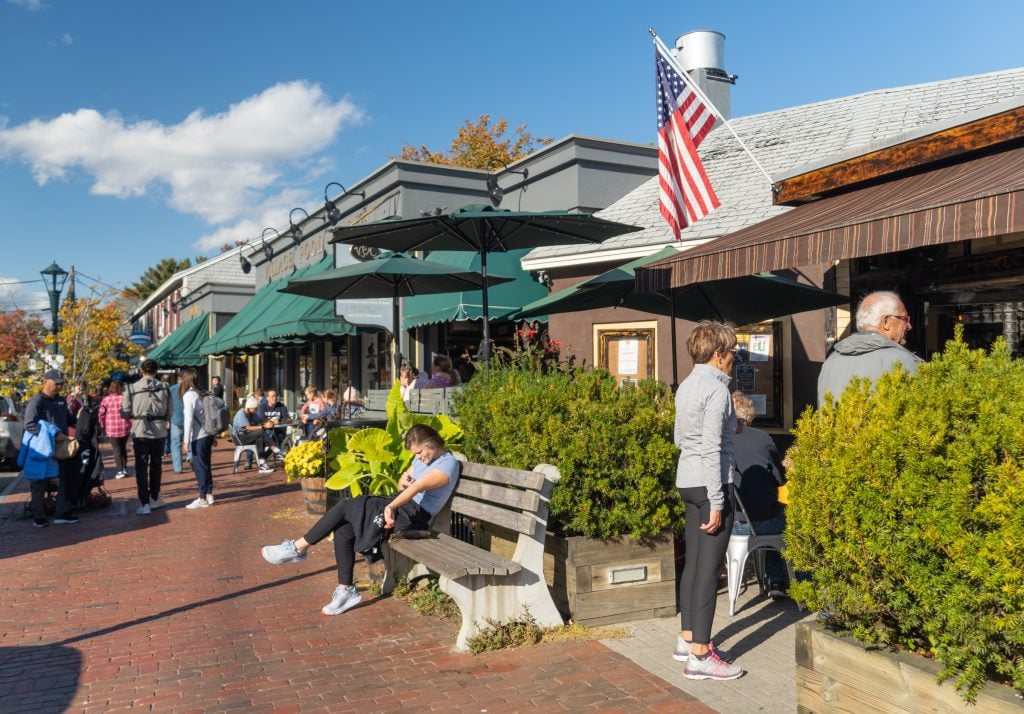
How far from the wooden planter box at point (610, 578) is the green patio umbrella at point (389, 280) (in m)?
4.47

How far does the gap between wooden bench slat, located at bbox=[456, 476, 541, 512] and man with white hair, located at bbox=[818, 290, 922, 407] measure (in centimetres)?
169

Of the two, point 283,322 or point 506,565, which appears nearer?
point 506,565

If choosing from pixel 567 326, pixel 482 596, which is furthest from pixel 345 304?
pixel 482 596

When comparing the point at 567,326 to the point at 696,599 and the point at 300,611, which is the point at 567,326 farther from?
the point at 696,599

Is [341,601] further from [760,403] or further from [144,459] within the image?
[760,403]

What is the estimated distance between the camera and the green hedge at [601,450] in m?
5.16

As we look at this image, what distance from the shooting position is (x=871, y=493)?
2.92 metres

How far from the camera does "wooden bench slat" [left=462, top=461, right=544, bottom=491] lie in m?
4.95

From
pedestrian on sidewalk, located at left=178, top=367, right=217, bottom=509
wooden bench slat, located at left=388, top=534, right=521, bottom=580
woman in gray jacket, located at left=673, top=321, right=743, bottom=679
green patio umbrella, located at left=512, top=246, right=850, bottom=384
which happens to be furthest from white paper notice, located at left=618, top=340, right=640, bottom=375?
woman in gray jacket, located at left=673, top=321, right=743, bottom=679

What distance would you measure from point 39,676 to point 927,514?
15.1ft

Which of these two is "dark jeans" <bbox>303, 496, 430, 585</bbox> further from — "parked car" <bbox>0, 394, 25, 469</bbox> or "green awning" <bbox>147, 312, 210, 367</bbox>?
"green awning" <bbox>147, 312, 210, 367</bbox>

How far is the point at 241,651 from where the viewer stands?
505 centimetres

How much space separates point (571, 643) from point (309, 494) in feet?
16.9

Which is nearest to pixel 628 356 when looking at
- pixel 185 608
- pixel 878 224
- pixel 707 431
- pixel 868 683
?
pixel 185 608
